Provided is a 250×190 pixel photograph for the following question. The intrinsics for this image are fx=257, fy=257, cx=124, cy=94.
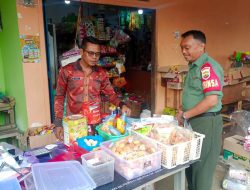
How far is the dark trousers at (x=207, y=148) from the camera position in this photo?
2.09 meters

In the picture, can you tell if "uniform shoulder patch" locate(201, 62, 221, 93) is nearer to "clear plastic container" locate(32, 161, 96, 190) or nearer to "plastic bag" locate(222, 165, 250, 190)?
"clear plastic container" locate(32, 161, 96, 190)

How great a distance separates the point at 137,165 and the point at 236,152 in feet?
7.10

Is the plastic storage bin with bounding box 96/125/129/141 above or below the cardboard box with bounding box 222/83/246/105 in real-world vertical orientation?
→ above

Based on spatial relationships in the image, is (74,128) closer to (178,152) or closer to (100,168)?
(100,168)

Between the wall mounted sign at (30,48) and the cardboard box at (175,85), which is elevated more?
the wall mounted sign at (30,48)

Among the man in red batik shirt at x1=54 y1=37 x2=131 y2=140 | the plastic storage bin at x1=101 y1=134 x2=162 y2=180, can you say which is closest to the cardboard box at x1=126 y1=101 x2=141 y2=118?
the man in red batik shirt at x1=54 y1=37 x2=131 y2=140

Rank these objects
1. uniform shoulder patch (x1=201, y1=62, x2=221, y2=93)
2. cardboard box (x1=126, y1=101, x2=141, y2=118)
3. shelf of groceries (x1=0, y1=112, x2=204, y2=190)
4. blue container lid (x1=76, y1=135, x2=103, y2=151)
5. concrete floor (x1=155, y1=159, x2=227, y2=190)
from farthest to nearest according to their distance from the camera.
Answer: cardboard box (x1=126, y1=101, x2=141, y2=118) < concrete floor (x1=155, y1=159, x2=227, y2=190) < uniform shoulder patch (x1=201, y1=62, x2=221, y2=93) < blue container lid (x1=76, y1=135, x2=103, y2=151) < shelf of groceries (x1=0, y1=112, x2=204, y2=190)

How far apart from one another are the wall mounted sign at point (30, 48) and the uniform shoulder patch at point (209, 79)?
6.36ft

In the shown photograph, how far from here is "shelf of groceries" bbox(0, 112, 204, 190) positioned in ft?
4.39

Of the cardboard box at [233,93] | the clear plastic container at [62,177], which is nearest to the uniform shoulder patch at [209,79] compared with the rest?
the clear plastic container at [62,177]

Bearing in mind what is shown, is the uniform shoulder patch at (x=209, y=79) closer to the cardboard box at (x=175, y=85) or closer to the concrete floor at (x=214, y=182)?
the concrete floor at (x=214, y=182)

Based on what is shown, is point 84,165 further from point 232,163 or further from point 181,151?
point 232,163

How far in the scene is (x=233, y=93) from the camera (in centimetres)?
464

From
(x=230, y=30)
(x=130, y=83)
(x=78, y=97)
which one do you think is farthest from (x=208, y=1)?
(x=78, y=97)
